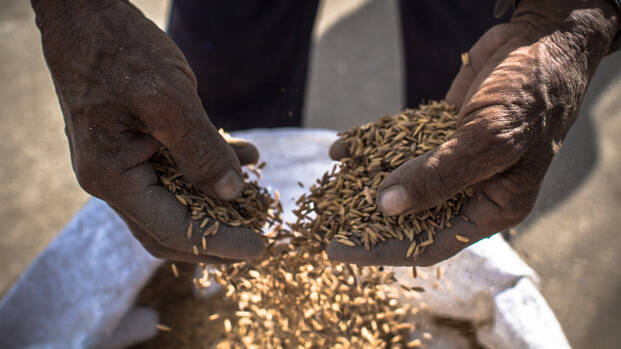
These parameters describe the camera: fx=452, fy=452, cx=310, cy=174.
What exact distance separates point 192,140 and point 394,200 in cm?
43

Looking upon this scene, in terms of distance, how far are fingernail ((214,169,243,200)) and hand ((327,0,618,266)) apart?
250 mm

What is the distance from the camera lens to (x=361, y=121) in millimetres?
2240

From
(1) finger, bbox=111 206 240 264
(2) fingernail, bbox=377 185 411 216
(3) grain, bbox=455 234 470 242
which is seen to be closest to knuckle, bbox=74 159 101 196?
(1) finger, bbox=111 206 240 264

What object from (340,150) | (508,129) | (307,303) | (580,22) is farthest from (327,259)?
(580,22)

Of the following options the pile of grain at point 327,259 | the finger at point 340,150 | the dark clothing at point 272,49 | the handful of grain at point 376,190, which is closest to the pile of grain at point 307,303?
the pile of grain at point 327,259

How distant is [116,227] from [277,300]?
0.61m

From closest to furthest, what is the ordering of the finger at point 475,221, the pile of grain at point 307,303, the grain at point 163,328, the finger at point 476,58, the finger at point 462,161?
the finger at point 462,161 → the finger at point 475,221 → the finger at point 476,58 → the pile of grain at point 307,303 → the grain at point 163,328

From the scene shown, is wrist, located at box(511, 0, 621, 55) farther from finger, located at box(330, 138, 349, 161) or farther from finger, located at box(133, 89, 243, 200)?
finger, located at box(133, 89, 243, 200)

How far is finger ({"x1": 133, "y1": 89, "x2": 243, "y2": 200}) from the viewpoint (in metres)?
0.89

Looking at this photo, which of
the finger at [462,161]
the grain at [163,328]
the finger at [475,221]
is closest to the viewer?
the finger at [462,161]

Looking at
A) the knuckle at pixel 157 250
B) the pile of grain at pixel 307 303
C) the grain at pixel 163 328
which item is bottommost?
the grain at pixel 163 328

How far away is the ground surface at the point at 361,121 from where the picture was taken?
1266 millimetres

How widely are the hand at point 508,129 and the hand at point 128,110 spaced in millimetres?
351

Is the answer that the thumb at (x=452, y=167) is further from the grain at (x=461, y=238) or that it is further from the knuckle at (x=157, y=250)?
the knuckle at (x=157, y=250)
